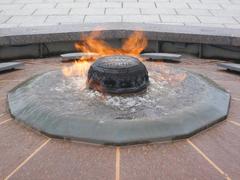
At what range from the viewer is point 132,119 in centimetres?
431

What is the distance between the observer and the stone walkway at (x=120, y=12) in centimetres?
922

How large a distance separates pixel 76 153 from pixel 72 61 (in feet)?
11.2

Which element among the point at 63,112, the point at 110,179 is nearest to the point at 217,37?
the point at 63,112

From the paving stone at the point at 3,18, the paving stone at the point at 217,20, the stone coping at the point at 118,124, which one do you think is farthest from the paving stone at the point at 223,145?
the paving stone at the point at 3,18

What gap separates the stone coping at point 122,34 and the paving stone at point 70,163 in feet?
12.5

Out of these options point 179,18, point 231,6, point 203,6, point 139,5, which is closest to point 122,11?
point 139,5

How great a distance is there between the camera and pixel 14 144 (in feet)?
13.8

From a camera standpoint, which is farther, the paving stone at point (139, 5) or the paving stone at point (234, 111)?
the paving stone at point (139, 5)

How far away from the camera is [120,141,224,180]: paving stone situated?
3.64 metres

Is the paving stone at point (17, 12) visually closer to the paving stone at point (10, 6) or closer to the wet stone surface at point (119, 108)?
the paving stone at point (10, 6)

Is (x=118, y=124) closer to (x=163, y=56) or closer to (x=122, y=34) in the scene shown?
(x=163, y=56)

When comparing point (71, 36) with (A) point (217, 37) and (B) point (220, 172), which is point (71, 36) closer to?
(A) point (217, 37)

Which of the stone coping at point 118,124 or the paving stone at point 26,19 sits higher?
the paving stone at point 26,19

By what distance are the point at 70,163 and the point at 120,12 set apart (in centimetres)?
717
